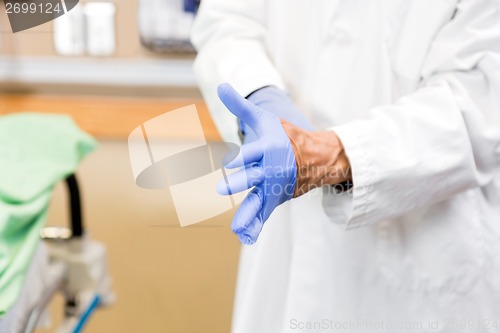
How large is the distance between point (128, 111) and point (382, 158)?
1.04 metres

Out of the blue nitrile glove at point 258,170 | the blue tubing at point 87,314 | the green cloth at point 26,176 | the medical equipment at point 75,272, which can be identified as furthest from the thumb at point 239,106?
the blue tubing at point 87,314

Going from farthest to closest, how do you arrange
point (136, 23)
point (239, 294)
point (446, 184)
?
point (136, 23) < point (239, 294) < point (446, 184)

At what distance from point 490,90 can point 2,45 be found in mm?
1406

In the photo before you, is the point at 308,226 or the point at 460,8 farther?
the point at 308,226

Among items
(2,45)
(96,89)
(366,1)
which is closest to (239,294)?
(366,1)

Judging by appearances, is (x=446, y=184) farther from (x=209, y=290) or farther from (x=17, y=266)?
(x=209, y=290)

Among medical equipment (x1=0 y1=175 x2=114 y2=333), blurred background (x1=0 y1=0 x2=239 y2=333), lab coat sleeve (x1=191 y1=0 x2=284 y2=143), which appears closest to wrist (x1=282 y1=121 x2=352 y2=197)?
lab coat sleeve (x1=191 y1=0 x2=284 y2=143)

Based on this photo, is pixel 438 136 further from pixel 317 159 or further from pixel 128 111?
pixel 128 111

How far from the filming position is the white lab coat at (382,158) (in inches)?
27.5

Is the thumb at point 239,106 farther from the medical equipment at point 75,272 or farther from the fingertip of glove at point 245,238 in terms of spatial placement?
Answer: the medical equipment at point 75,272

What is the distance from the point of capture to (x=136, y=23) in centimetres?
162

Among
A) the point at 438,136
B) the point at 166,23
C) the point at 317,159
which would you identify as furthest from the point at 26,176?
the point at 166,23

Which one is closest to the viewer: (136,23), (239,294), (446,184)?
(446,184)

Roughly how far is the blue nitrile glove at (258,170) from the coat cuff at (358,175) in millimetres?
82
